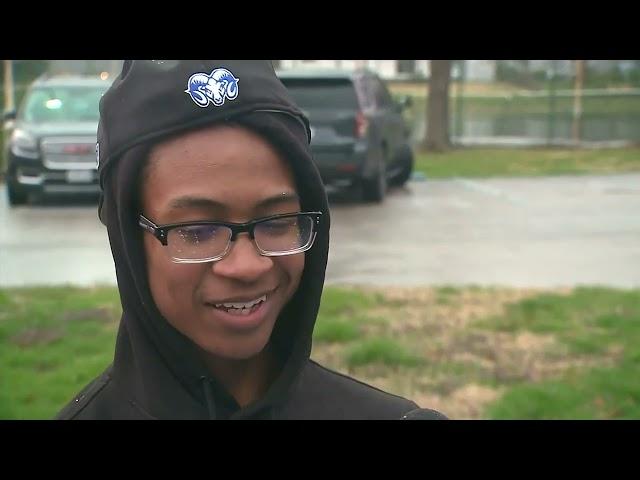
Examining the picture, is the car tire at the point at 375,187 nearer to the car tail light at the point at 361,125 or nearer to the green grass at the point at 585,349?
the car tail light at the point at 361,125

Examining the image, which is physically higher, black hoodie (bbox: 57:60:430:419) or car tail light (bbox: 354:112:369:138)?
black hoodie (bbox: 57:60:430:419)

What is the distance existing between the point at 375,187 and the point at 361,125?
950mm

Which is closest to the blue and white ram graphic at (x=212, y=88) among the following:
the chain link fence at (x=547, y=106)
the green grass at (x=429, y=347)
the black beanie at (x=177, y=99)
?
the black beanie at (x=177, y=99)

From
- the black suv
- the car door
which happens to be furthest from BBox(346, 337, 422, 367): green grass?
the car door

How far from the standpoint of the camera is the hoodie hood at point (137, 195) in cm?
131

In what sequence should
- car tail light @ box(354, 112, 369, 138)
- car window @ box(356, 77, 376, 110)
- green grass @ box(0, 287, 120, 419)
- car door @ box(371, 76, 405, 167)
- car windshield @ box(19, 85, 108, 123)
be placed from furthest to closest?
car door @ box(371, 76, 405, 167), car window @ box(356, 77, 376, 110), car tail light @ box(354, 112, 369, 138), car windshield @ box(19, 85, 108, 123), green grass @ box(0, 287, 120, 419)

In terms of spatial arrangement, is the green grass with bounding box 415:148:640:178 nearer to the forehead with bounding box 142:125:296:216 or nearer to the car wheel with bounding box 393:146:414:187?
the car wheel with bounding box 393:146:414:187

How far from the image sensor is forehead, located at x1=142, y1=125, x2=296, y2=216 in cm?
131

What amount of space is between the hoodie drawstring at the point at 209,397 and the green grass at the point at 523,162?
45.8 ft

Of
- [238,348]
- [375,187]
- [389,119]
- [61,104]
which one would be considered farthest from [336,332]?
[389,119]

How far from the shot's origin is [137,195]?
53.2 inches

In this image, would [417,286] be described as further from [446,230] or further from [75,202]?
[75,202]

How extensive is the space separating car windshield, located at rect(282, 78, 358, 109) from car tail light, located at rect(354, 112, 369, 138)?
0.59 ft

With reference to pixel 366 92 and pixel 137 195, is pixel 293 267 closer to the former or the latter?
pixel 137 195
